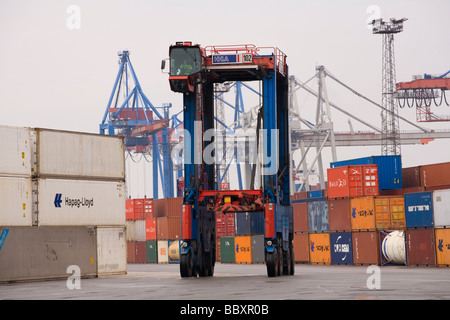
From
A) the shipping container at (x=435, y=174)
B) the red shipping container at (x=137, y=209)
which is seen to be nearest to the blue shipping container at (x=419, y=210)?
the shipping container at (x=435, y=174)

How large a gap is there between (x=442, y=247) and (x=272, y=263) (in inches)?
529

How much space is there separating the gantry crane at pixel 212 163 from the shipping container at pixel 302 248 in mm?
19241

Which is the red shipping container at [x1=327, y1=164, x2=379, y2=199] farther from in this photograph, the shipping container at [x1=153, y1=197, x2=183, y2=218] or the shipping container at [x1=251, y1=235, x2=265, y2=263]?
the shipping container at [x1=153, y1=197, x2=183, y2=218]

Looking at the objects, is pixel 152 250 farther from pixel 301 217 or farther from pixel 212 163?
pixel 212 163

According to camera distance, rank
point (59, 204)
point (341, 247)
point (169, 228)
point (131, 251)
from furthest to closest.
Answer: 1. point (131, 251)
2. point (169, 228)
3. point (341, 247)
4. point (59, 204)

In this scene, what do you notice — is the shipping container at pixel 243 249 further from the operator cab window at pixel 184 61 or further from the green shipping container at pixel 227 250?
the operator cab window at pixel 184 61

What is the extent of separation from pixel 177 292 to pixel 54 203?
1399cm

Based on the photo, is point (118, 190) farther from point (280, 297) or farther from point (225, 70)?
point (280, 297)

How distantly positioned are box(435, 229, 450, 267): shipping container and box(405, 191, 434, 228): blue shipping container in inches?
34.5

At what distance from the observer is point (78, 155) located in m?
36.7

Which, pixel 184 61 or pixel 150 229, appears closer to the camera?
pixel 184 61

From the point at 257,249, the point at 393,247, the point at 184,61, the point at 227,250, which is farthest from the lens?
the point at 227,250

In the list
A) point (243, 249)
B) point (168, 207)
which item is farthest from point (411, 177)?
point (168, 207)
